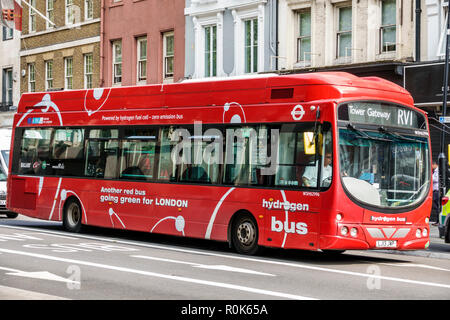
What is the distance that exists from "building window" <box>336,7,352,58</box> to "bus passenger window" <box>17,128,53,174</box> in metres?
10.4

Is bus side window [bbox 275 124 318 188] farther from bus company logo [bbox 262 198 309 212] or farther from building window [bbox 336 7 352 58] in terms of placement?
building window [bbox 336 7 352 58]

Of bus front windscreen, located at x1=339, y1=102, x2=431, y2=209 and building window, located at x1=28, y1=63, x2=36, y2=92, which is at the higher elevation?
building window, located at x1=28, y1=63, x2=36, y2=92

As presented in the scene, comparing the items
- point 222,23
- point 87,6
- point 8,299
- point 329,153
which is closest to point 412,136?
point 329,153

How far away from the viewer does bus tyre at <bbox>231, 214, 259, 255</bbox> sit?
15609mm

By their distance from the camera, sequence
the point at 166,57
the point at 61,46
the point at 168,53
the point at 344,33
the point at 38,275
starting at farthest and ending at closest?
the point at 61,46 → the point at 166,57 → the point at 168,53 → the point at 344,33 → the point at 38,275

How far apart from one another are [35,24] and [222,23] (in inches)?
583

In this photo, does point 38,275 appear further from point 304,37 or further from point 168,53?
point 168,53

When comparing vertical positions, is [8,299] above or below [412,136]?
below

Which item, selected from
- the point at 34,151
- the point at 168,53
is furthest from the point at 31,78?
the point at 34,151

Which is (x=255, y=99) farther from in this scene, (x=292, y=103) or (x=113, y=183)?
(x=113, y=183)

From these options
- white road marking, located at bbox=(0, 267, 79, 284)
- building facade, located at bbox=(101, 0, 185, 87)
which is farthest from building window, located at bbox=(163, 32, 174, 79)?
white road marking, located at bbox=(0, 267, 79, 284)

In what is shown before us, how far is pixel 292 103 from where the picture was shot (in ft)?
49.2

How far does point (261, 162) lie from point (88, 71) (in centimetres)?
2480

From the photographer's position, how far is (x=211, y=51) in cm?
3247
